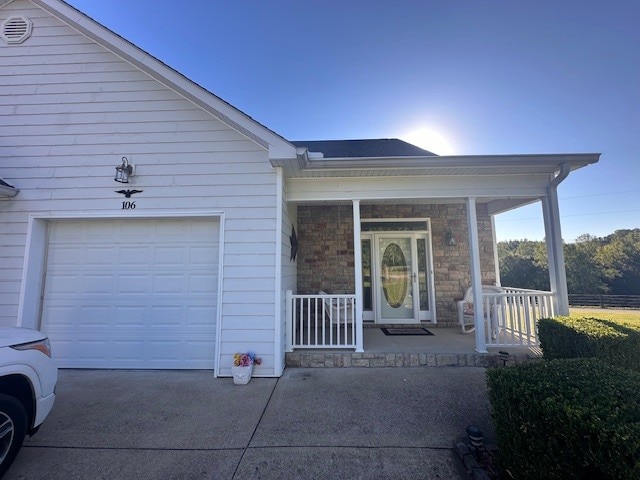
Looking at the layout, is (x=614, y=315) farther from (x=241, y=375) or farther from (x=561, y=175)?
(x=241, y=375)

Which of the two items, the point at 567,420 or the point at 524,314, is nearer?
the point at 567,420

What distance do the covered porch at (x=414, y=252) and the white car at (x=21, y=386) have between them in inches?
107

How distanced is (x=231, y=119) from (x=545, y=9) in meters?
5.81

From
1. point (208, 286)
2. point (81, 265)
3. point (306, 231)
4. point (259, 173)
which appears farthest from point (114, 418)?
point (306, 231)

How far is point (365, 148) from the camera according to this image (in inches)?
268

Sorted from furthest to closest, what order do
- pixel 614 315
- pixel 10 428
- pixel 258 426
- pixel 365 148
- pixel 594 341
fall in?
pixel 614 315
pixel 365 148
pixel 594 341
pixel 258 426
pixel 10 428

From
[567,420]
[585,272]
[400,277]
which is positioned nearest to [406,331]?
[400,277]

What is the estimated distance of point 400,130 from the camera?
7547 millimetres

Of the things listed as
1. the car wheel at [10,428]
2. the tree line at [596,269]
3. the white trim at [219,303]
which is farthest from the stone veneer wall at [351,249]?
the tree line at [596,269]

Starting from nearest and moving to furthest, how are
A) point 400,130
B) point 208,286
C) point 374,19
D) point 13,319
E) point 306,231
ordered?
point 13,319 → point 208,286 → point 374,19 → point 306,231 → point 400,130

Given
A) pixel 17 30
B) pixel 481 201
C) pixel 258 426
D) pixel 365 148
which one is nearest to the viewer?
pixel 258 426

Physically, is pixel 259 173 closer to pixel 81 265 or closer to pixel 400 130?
pixel 81 265

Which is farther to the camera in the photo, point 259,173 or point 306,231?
point 306,231

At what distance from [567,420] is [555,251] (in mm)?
3835
